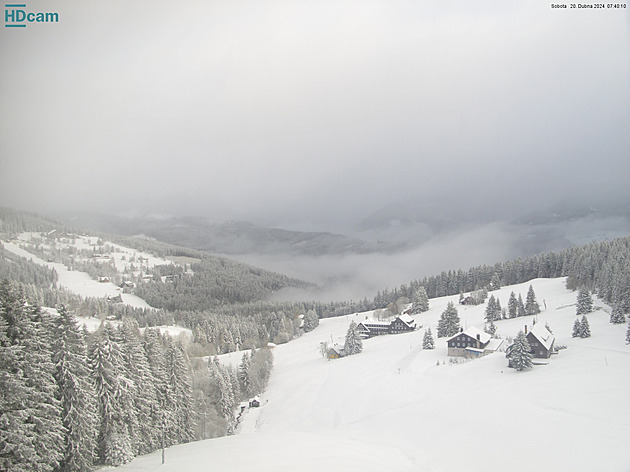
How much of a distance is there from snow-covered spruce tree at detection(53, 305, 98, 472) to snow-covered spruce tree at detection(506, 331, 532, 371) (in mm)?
35195

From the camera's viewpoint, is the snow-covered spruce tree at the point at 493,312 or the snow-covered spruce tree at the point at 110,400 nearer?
the snow-covered spruce tree at the point at 110,400

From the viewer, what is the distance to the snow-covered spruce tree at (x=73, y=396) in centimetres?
1661

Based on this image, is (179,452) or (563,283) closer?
(179,452)

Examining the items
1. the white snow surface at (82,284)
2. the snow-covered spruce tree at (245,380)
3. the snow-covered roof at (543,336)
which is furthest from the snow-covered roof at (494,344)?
the white snow surface at (82,284)

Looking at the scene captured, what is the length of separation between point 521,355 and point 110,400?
114 ft

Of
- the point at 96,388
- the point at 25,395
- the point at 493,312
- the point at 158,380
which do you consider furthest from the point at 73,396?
the point at 493,312

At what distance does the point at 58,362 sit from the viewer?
17062 mm

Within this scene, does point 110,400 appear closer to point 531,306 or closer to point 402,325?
point 531,306

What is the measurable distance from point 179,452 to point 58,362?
29.7ft

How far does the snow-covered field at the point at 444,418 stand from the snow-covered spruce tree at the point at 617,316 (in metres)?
1.00

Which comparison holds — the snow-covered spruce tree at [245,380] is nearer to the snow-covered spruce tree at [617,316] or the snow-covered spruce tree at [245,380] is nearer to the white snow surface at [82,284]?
the snow-covered spruce tree at [617,316]

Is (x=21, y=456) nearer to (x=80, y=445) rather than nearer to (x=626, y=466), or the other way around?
(x=80, y=445)

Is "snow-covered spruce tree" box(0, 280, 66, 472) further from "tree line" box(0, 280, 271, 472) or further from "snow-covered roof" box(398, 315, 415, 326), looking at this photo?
"snow-covered roof" box(398, 315, 415, 326)

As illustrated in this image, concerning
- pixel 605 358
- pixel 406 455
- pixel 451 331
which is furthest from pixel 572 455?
pixel 451 331
